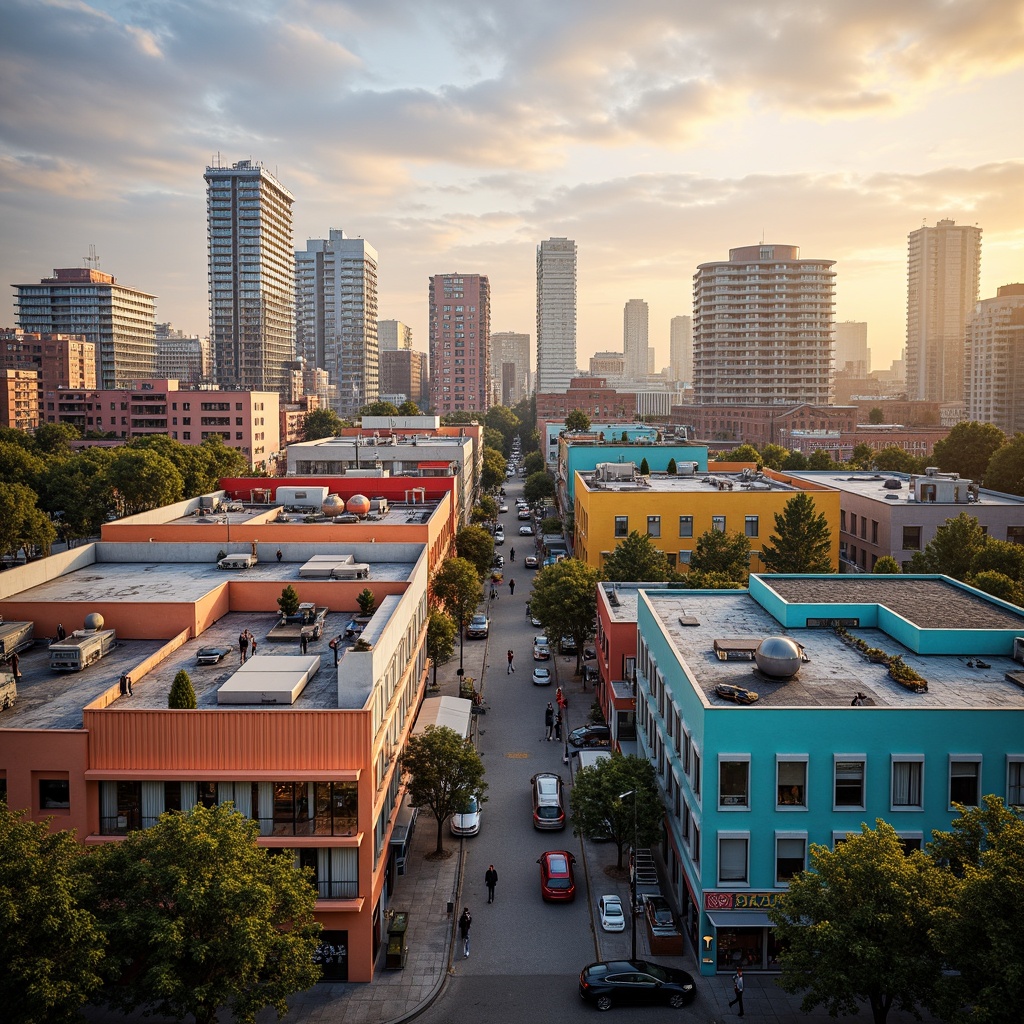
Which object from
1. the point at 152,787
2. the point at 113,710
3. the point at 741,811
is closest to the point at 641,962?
the point at 741,811

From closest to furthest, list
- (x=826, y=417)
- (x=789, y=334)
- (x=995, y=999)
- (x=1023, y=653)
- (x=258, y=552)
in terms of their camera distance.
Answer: (x=995, y=999)
(x=1023, y=653)
(x=258, y=552)
(x=826, y=417)
(x=789, y=334)

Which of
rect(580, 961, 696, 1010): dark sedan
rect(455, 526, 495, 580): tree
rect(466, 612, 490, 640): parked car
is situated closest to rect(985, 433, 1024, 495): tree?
rect(455, 526, 495, 580): tree

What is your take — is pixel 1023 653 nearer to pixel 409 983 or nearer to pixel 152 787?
pixel 409 983

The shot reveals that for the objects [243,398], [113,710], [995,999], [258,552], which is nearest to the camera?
[995,999]

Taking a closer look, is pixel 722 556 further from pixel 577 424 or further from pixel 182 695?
pixel 577 424

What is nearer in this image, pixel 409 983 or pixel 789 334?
pixel 409 983

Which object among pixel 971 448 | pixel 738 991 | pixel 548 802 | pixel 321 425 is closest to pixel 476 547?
pixel 548 802
